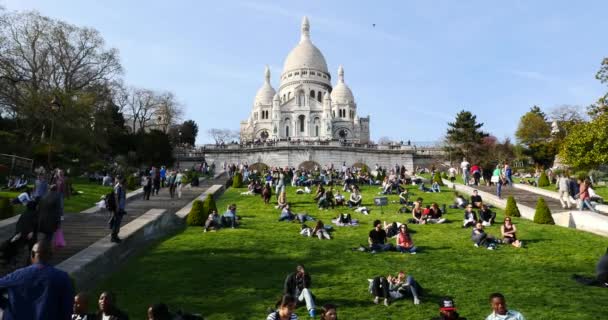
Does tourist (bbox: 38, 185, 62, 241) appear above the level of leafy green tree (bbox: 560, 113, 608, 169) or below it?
below

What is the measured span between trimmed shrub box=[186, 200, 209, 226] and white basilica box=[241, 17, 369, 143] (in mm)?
74068

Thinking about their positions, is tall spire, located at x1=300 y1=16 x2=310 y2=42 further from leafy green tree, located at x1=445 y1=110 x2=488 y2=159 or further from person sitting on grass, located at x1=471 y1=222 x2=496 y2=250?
person sitting on grass, located at x1=471 y1=222 x2=496 y2=250

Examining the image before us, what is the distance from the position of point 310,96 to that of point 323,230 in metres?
88.8

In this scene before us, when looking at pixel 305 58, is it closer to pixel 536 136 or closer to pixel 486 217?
pixel 536 136

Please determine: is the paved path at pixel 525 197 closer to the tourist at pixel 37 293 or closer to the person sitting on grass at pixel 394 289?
the person sitting on grass at pixel 394 289

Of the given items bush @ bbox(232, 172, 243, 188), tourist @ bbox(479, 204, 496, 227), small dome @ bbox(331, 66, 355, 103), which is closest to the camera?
tourist @ bbox(479, 204, 496, 227)

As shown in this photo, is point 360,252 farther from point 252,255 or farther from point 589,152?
point 589,152

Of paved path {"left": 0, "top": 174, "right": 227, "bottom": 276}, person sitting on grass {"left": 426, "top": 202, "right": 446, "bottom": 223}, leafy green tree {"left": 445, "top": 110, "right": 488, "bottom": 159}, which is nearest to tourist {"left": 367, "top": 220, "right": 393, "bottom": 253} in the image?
person sitting on grass {"left": 426, "top": 202, "right": 446, "bottom": 223}

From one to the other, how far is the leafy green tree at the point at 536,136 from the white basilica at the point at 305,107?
38464mm

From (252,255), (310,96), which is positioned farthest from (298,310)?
(310,96)

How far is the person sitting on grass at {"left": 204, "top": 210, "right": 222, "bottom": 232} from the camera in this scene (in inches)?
559

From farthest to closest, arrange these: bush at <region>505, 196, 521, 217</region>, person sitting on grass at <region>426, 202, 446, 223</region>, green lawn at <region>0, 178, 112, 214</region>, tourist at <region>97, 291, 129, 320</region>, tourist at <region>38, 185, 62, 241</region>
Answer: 1. bush at <region>505, 196, 521, 217</region>
2. green lawn at <region>0, 178, 112, 214</region>
3. person sitting on grass at <region>426, 202, 446, 223</region>
4. tourist at <region>38, 185, 62, 241</region>
5. tourist at <region>97, 291, 129, 320</region>

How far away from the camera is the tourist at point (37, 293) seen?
3912mm

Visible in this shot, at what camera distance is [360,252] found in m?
11.5
